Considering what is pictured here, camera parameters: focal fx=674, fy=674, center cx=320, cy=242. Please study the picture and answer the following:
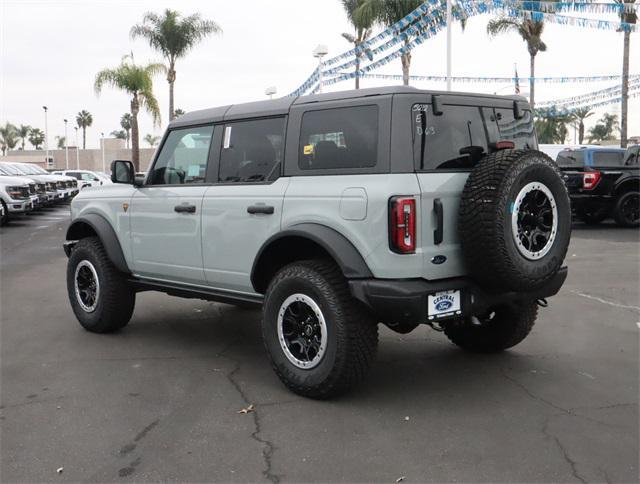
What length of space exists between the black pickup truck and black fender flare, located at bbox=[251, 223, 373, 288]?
12.4 m

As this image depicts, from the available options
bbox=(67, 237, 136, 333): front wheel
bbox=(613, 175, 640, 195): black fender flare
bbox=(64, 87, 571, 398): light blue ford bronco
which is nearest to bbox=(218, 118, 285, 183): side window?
bbox=(64, 87, 571, 398): light blue ford bronco

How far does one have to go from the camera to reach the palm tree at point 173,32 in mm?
33375

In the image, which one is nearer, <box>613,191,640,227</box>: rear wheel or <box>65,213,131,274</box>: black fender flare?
<box>65,213,131,274</box>: black fender flare

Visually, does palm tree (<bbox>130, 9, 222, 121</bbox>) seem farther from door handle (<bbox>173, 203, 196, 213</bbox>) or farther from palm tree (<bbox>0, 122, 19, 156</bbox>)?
palm tree (<bbox>0, 122, 19, 156</bbox>)

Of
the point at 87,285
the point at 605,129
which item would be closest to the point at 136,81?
the point at 87,285

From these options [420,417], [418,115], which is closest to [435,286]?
[420,417]

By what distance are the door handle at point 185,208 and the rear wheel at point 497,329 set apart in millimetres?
2125

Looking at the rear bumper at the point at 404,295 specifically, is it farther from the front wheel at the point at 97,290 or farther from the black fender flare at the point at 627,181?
the black fender flare at the point at 627,181

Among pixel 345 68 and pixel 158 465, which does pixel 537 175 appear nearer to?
pixel 158 465

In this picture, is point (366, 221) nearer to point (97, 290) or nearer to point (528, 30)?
point (97, 290)

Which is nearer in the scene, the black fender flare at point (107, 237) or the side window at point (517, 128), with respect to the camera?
the side window at point (517, 128)

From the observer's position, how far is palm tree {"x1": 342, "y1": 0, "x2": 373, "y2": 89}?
21.3 m

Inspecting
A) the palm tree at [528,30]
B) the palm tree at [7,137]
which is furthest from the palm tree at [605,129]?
the palm tree at [7,137]

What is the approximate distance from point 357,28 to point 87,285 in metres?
25.2
